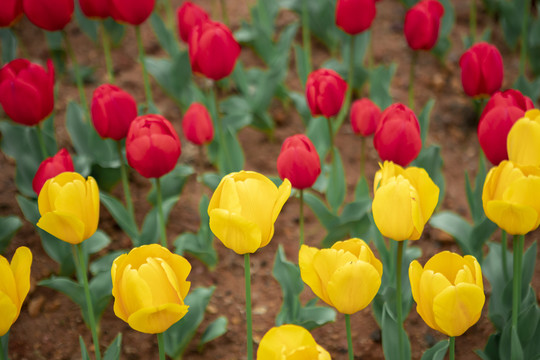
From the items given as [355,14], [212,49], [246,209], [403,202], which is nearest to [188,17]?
[212,49]

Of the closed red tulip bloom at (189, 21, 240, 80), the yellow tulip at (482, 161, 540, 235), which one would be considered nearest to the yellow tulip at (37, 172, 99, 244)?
the closed red tulip bloom at (189, 21, 240, 80)

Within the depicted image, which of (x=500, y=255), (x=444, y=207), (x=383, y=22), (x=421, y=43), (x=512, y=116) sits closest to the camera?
(x=512, y=116)

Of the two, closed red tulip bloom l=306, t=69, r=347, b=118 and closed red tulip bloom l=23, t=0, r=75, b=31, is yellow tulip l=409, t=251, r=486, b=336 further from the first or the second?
closed red tulip bloom l=23, t=0, r=75, b=31

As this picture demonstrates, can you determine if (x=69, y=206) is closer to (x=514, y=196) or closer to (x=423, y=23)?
(x=514, y=196)

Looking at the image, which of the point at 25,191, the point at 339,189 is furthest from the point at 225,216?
the point at 25,191

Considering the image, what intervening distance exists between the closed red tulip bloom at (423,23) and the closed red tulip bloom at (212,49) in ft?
1.97

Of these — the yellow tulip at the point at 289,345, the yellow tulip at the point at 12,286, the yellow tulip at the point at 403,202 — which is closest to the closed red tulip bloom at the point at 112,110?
the yellow tulip at the point at 12,286

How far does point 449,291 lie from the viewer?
114 centimetres

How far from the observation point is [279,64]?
8.46 ft

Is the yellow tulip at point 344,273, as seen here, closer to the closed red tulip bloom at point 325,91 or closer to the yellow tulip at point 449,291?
the yellow tulip at point 449,291

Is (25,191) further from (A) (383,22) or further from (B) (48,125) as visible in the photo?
(A) (383,22)

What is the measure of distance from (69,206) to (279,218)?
1.20 meters

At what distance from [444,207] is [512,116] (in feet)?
3.32

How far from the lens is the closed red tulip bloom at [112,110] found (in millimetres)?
1728
